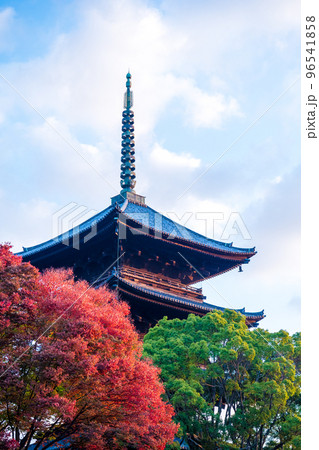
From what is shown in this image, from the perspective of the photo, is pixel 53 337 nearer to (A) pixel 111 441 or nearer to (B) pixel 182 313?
(A) pixel 111 441

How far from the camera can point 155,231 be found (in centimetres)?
2906

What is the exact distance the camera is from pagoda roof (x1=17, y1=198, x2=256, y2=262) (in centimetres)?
2953

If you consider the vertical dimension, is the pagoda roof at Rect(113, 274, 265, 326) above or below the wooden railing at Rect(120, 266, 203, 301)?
below

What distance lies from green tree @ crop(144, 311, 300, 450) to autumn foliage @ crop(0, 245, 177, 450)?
2.89 metres

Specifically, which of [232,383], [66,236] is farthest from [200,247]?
[232,383]

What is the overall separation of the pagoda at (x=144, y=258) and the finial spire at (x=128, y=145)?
219cm

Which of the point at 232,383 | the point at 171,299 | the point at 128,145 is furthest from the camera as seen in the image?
the point at 128,145

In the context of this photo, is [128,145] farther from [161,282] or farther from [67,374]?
[67,374]

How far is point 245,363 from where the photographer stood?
67.0ft

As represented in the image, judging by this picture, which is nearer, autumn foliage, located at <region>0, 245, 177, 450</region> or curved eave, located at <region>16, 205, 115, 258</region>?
autumn foliage, located at <region>0, 245, 177, 450</region>

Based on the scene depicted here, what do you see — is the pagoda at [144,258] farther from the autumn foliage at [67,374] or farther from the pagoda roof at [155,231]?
the autumn foliage at [67,374]

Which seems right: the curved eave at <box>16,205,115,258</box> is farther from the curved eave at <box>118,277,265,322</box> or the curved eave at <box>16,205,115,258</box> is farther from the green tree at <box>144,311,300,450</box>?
the green tree at <box>144,311,300,450</box>

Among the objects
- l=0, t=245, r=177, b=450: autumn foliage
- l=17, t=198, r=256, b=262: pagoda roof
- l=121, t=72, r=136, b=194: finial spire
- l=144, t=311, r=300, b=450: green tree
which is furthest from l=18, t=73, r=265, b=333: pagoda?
l=0, t=245, r=177, b=450: autumn foliage

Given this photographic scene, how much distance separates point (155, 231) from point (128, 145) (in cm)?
1170
